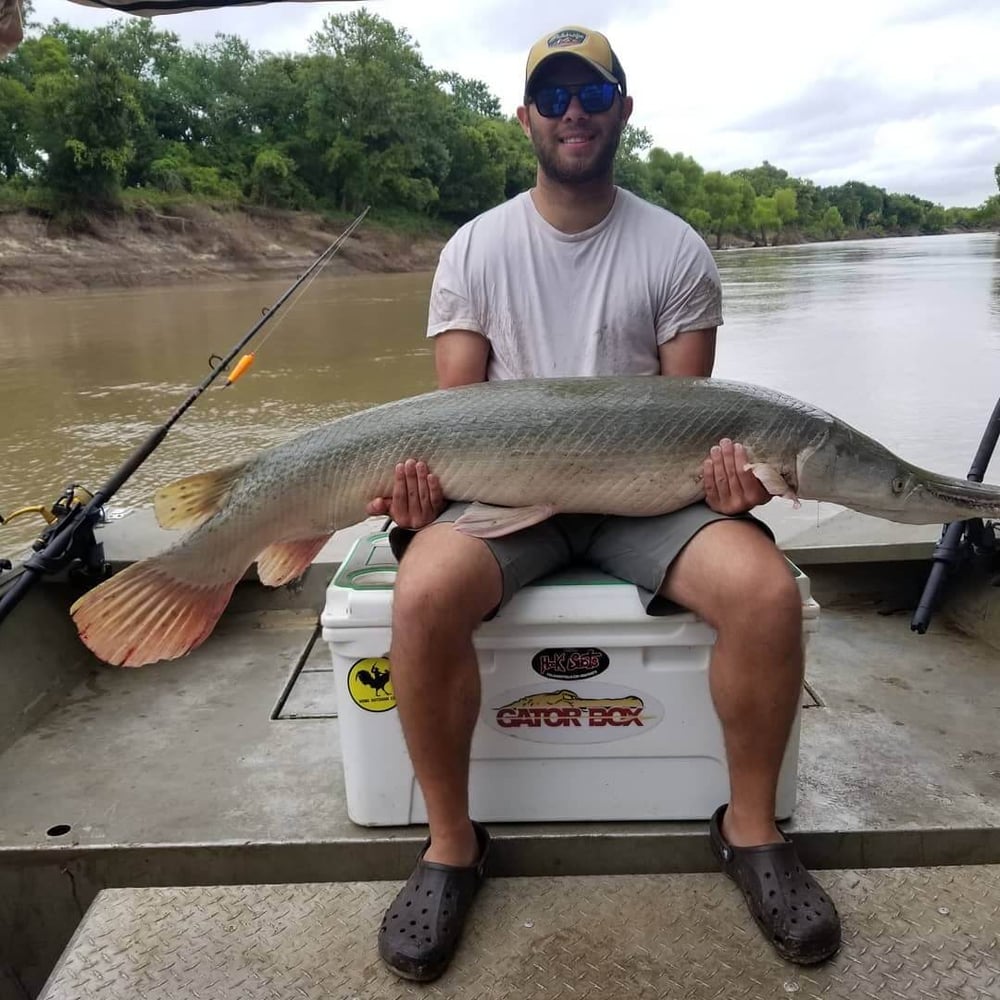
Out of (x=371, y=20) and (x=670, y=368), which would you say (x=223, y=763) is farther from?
(x=371, y=20)

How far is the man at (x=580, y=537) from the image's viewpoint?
1.85 metres

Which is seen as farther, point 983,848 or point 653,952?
point 983,848

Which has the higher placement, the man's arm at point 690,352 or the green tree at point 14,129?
the green tree at point 14,129

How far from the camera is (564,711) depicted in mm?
2043

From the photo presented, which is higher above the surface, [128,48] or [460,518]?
[128,48]

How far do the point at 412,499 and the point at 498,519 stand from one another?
25 cm

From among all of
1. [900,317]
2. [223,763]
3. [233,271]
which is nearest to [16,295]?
[233,271]

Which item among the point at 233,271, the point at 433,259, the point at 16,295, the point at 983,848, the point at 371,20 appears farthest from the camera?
the point at 371,20

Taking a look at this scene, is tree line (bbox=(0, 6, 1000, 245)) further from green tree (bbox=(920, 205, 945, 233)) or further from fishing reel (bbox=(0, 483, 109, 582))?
green tree (bbox=(920, 205, 945, 233))

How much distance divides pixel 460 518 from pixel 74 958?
1.21 m

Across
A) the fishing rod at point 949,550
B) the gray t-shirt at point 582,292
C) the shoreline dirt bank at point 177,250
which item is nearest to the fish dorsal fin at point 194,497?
the gray t-shirt at point 582,292

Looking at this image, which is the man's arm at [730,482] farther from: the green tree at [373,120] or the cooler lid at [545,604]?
the green tree at [373,120]

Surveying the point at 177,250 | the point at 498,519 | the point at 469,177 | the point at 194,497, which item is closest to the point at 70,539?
the point at 194,497

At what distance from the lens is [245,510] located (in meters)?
2.22
